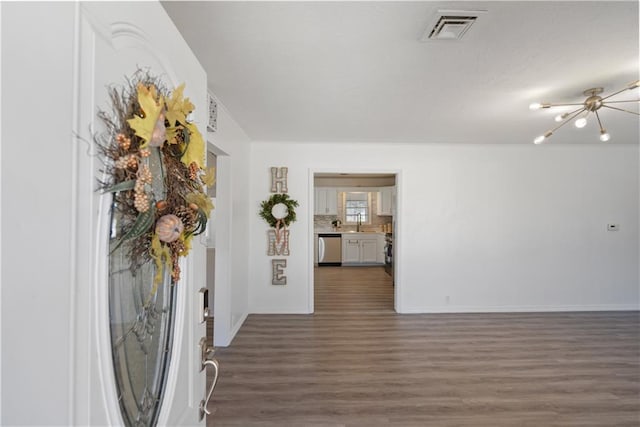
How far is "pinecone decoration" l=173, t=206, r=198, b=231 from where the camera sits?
2.79 ft

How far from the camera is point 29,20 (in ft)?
1.53

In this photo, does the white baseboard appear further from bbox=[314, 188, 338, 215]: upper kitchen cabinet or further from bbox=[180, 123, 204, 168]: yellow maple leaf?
bbox=[314, 188, 338, 215]: upper kitchen cabinet

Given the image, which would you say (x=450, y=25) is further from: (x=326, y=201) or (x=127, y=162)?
(x=326, y=201)

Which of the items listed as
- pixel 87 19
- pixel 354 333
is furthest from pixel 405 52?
pixel 354 333

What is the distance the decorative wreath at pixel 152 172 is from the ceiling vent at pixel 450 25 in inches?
55.0

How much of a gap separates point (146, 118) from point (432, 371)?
9.91 ft

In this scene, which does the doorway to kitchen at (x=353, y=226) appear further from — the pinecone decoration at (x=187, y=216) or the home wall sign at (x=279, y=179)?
the pinecone decoration at (x=187, y=216)

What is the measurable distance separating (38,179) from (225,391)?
8.15 feet

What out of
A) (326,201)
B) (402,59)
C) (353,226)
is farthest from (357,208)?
(402,59)

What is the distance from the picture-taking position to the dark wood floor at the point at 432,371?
220 centimetres

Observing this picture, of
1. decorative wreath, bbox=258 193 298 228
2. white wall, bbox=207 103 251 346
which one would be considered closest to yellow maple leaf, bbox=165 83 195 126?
white wall, bbox=207 103 251 346

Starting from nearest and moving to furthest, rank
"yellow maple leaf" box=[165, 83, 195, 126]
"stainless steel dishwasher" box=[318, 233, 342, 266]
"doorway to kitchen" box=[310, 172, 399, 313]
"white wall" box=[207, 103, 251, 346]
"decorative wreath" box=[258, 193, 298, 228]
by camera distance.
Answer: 1. "yellow maple leaf" box=[165, 83, 195, 126]
2. "white wall" box=[207, 103, 251, 346]
3. "decorative wreath" box=[258, 193, 298, 228]
4. "doorway to kitchen" box=[310, 172, 399, 313]
5. "stainless steel dishwasher" box=[318, 233, 342, 266]

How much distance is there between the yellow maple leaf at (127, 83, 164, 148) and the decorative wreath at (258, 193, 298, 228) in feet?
11.8

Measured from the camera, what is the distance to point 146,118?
0.68m
